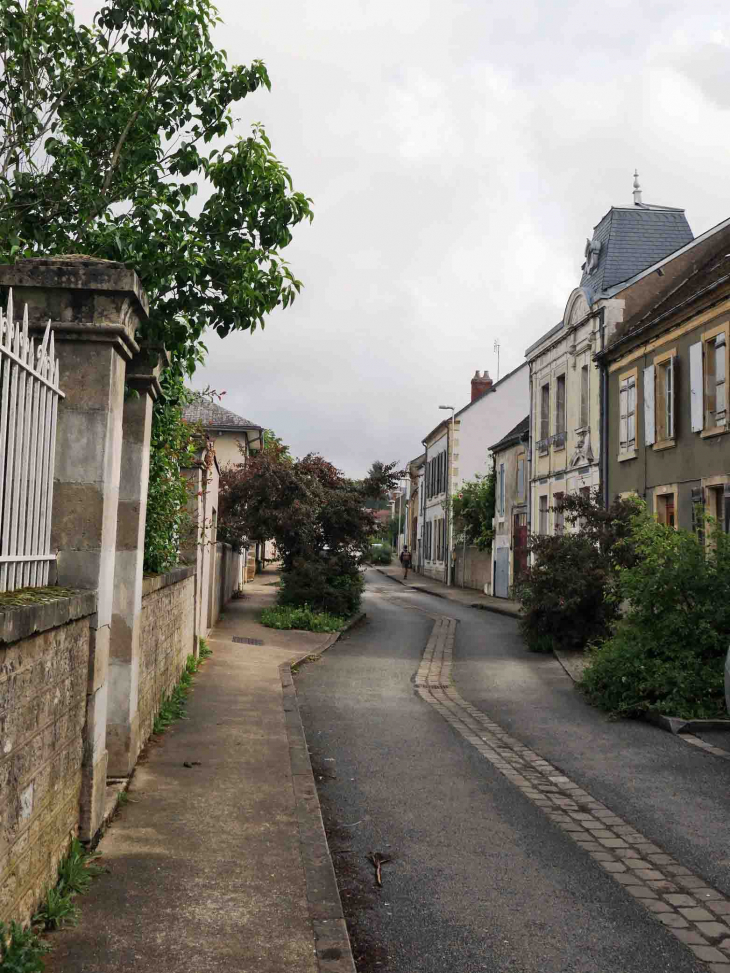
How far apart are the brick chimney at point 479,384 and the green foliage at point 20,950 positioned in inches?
1911

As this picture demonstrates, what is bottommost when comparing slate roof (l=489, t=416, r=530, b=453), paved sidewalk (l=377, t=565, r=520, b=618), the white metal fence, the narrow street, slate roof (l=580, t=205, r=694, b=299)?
the narrow street

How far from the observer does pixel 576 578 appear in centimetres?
1734

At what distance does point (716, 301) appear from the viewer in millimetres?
18312

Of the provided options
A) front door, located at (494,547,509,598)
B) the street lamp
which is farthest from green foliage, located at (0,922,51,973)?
the street lamp

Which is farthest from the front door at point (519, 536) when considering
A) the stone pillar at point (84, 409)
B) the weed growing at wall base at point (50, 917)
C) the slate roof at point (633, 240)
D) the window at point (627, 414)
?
the weed growing at wall base at point (50, 917)

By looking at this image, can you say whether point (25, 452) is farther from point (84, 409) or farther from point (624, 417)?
point (624, 417)

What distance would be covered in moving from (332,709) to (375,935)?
6.97 m

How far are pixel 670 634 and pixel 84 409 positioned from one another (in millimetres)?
8652

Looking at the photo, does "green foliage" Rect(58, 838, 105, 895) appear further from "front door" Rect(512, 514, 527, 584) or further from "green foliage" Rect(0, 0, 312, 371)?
"front door" Rect(512, 514, 527, 584)

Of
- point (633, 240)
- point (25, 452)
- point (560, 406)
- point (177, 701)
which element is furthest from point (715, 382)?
point (25, 452)

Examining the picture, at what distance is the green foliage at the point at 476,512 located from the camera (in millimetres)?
39094

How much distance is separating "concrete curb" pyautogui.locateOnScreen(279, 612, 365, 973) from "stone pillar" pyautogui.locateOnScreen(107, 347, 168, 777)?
4.27ft

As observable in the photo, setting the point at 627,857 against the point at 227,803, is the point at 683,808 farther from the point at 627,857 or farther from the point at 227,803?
the point at 227,803

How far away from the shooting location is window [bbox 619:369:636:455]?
22469 mm
